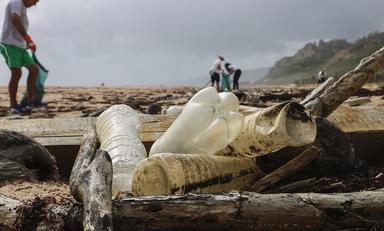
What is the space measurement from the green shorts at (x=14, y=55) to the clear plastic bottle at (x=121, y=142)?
196 inches

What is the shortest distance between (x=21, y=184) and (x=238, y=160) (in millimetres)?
1275

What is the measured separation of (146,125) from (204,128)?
1324 mm

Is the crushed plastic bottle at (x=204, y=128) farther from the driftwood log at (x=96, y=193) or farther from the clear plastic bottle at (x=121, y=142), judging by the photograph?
the driftwood log at (x=96, y=193)

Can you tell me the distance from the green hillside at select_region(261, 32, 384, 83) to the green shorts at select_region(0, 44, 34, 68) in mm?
52172

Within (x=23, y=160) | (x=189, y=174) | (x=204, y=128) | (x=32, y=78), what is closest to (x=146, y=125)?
(x=23, y=160)

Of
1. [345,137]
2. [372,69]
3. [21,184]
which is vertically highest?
[372,69]

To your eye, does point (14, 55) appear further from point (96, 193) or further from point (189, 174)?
point (96, 193)

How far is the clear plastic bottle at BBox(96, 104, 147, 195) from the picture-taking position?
10.3 ft

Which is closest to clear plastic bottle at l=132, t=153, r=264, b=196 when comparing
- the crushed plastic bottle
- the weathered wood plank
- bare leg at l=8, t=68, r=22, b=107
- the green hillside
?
the crushed plastic bottle

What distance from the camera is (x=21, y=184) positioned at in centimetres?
338

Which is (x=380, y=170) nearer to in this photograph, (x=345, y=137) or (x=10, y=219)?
(x=345, y=137)

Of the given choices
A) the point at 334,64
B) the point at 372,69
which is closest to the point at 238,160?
the point at 372,69

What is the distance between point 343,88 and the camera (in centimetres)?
402

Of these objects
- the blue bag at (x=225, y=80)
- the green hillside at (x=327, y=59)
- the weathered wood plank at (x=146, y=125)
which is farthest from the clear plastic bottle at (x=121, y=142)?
the green hillside at (x=327, y=59)
